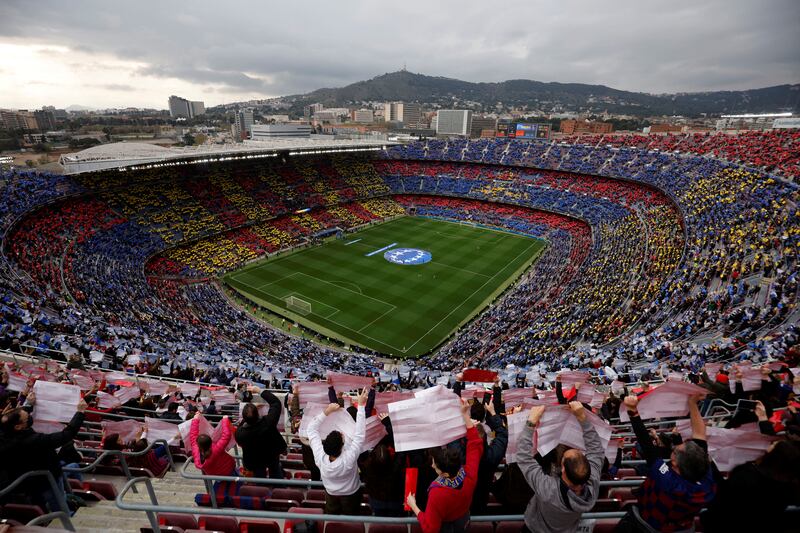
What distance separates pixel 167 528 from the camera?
455 centimetres

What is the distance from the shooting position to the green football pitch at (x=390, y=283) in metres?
31.4

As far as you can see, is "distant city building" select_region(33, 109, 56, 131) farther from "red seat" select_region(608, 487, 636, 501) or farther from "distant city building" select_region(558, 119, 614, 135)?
"distant city building" select_region(558, 119, 614, 135)

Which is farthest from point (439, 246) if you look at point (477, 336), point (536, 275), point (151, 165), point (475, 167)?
point (151, 165)

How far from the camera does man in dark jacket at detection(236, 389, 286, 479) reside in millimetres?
5512

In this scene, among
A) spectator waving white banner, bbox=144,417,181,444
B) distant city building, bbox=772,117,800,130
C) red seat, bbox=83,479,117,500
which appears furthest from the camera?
distant city building, bbox=772,117,800,130

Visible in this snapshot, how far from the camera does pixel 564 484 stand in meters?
3.45

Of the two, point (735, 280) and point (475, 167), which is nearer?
point (735, 280)

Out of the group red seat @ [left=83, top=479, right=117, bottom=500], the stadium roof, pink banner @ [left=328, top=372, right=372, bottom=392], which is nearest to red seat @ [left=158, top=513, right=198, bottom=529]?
red seat @ [left=83, top=479, right=117, bottom=500]

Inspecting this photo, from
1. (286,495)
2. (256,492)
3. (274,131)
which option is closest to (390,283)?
(286,495)

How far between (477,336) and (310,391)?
2269cm

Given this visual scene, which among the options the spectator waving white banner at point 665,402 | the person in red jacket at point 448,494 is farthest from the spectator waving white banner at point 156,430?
the spectator waving white banner at point 665,402

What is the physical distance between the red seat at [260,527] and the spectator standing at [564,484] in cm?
292

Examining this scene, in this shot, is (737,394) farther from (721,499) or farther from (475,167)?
(475,167)

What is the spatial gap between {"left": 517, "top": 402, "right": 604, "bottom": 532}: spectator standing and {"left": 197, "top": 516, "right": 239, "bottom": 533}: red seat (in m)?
3.45
